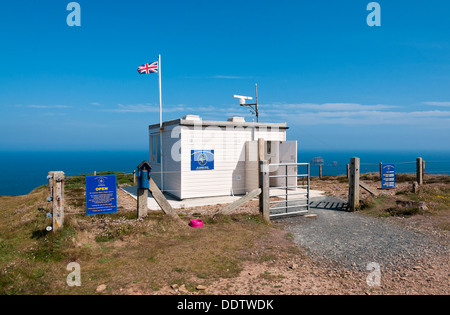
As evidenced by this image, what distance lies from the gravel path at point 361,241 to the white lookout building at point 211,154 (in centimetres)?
500

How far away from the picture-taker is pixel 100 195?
801 centimetres

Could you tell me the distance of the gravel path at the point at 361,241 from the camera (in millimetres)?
6332

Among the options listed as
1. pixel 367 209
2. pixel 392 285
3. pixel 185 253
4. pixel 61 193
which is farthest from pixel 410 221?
pixel 61 193

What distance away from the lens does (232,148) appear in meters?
14.8

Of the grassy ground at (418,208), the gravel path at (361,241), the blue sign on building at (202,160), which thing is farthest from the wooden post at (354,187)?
the blue sign on building at (202,160)

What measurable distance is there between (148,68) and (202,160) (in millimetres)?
5688

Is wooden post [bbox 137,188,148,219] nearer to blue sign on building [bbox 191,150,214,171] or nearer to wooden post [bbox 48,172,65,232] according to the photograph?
wooden post [bbox 48,172,65,232]

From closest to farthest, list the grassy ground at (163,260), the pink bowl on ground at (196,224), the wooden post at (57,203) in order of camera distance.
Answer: the grassy ground at (163,260) < the wooden post at (57,203) < the pink bowl on ground at (196,224)

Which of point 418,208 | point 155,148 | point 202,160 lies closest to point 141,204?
point 202,160

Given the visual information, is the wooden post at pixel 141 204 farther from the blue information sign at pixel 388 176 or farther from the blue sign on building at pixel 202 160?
the blue information sign at pixel 388 176

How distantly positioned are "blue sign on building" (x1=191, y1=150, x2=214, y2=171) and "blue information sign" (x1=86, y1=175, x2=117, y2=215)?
5907mm
